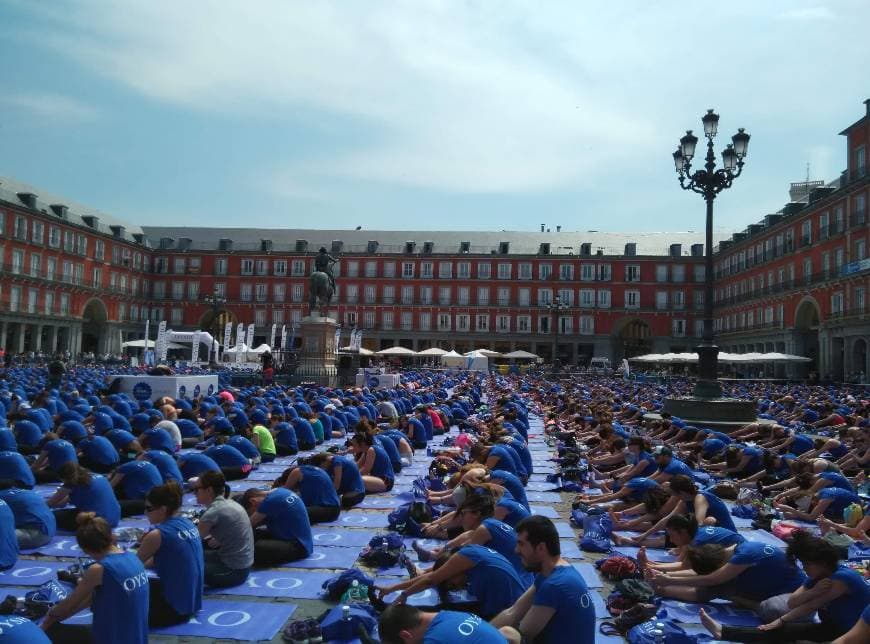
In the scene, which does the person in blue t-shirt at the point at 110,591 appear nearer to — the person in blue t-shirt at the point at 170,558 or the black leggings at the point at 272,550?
the person in blue t-shirt at the point at 170,558

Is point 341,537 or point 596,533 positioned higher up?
point 596,533

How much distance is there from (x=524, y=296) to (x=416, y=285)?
439 inches

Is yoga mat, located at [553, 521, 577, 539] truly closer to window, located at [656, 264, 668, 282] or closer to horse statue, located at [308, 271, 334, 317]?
horse statue, located at [308, 271, 334, 317]

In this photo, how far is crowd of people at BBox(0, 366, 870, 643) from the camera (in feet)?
15.1

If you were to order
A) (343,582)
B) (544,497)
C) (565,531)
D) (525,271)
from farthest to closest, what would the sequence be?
(525,271) → (544,497) → (565,531) → (343,582)

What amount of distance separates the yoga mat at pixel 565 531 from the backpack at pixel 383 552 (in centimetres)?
230

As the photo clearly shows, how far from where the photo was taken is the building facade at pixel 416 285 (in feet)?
202

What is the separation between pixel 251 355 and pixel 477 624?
146 ft

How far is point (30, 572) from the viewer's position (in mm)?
7012

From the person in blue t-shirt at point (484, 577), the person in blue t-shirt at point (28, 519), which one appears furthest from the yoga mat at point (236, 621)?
the person in blue t-shirt at point (28, 519)

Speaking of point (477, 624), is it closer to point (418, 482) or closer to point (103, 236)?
point (418, 482)

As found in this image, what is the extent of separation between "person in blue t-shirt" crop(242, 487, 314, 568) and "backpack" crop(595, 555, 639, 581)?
3183mm

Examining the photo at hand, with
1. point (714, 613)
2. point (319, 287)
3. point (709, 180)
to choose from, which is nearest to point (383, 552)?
point (714, 613)

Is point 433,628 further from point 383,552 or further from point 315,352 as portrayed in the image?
point 315,352
